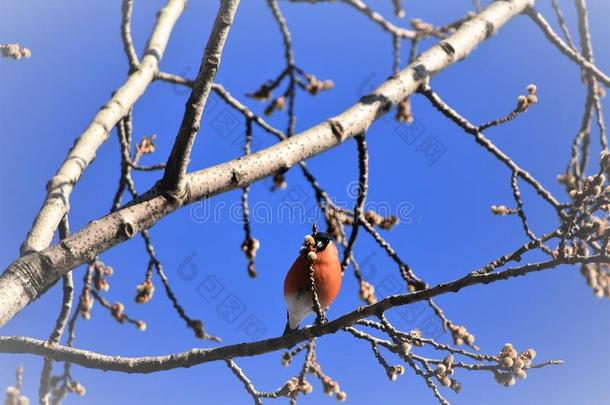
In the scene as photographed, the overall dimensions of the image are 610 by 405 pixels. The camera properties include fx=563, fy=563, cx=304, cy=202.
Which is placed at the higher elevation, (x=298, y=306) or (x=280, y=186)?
(x=280, y=186)

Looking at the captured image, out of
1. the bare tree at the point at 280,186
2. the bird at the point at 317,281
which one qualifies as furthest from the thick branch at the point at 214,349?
the bird at the point at 317,281

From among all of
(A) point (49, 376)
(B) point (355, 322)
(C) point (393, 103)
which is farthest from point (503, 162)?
(A) point (49, 376)

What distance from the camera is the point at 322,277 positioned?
10.2 feet

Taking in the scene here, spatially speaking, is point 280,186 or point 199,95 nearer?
point 199,95

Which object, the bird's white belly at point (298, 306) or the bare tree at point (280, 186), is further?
the bird's white belly at point (298, 306)

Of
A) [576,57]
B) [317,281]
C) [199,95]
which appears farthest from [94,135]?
[576,57]

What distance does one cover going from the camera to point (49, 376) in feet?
10.4

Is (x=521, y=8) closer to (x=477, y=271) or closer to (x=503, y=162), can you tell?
(x=503, y=162)

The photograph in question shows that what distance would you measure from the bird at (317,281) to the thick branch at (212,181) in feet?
1.92

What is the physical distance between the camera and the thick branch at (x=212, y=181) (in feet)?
6.88

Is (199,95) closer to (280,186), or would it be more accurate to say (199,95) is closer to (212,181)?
(212,181)

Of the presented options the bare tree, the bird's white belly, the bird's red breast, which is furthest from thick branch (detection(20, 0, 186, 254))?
the bird's white belly

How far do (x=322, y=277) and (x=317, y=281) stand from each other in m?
0.04

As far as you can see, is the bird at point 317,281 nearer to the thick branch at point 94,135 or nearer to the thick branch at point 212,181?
the thick branch at point 212,181
